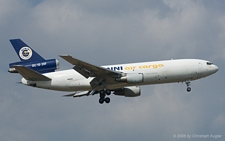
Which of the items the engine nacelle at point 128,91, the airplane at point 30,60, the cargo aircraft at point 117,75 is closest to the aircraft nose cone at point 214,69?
the cargo aircraft at point 117,75

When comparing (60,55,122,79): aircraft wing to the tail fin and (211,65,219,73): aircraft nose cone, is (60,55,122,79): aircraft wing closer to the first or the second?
the tail fin

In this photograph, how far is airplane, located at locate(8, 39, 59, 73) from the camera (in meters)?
50.9

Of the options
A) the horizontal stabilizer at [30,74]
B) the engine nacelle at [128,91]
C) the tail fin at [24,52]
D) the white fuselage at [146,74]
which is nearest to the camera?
the horizontal stabilizer at [30,74]

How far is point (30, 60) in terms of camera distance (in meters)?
52.3

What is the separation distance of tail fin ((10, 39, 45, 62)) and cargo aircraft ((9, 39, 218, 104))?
200 centimetres

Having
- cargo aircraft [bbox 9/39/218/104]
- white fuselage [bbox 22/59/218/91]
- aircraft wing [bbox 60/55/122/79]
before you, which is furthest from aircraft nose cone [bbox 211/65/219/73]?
aircraft wing [bbox 60/55/122/79]

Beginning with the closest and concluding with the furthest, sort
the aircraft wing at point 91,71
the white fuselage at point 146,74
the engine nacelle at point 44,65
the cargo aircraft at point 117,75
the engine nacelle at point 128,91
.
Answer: the aircraft wing at point 91,71 < the cargo aircraft at point 117,75 < the white fuselage at point 146,74 < the engine nacelle at point 44,65 < the engine nacelle at point 128,91

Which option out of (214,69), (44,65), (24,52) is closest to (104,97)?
(44,65)

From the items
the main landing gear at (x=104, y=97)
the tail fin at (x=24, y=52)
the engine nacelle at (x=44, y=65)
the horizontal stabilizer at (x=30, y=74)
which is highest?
the tail fin at (x=24, y=52)

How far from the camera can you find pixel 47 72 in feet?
168

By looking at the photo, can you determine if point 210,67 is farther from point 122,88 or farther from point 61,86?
point 61,86

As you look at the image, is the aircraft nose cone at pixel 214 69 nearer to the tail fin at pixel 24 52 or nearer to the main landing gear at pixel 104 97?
the main landing gear at pixel 104 97

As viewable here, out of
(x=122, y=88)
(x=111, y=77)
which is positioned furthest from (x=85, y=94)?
(x=111, y=77)

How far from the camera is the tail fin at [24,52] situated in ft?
172
